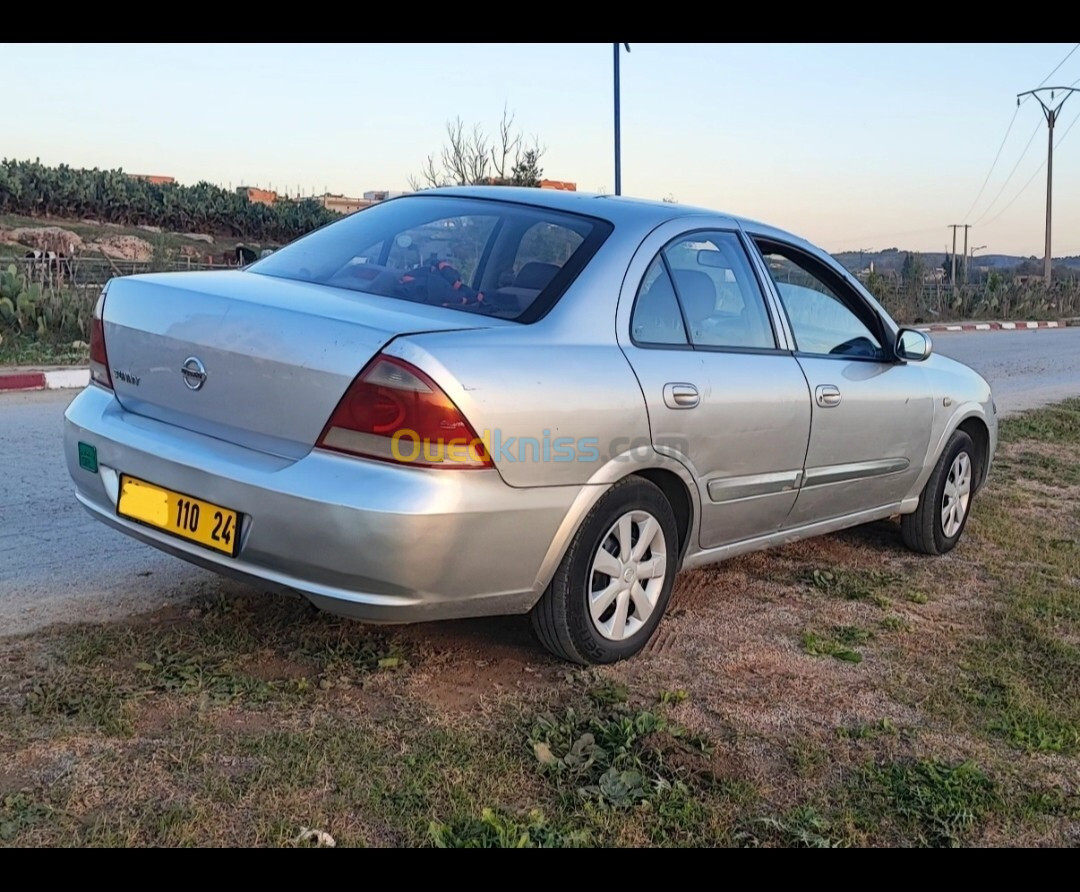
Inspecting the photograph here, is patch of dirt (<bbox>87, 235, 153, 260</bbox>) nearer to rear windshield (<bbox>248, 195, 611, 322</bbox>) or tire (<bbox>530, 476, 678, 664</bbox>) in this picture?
rear windshield (<bbox>248, 195, 611, 322</bbox>)

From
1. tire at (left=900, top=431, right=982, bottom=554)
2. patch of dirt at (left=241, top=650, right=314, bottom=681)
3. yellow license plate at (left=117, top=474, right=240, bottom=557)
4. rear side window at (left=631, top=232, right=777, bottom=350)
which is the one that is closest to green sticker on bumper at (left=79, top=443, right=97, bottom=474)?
yellow license plate at (left=117, top=474, right=240, bottom=557)

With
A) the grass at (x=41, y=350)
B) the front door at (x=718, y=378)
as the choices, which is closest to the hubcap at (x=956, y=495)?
the front door at (x=718, y=378)

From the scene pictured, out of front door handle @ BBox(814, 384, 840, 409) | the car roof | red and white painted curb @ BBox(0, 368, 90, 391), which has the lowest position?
red and white painted curb @ BBox(0, 368, 90, 391)

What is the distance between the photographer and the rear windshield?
3275 millimetres

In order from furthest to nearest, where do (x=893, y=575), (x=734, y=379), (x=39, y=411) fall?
(x=39, y=411)
(x=893, y=575)
(x=734, y=379)

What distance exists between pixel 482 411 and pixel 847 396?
198 centimetres

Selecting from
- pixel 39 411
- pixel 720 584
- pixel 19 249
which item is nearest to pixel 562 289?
pixel 720 584

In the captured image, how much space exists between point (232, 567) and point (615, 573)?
46.5 inches

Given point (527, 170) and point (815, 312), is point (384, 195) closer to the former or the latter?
point (527, 170)

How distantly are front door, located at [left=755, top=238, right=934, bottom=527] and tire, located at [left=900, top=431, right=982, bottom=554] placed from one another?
0.21m

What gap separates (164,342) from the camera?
314cm

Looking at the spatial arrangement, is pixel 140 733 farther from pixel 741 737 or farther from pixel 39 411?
pixel 39 411

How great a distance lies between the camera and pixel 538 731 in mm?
2854

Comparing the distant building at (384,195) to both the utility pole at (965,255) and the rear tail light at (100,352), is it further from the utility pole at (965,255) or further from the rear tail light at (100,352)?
the utility pole at (965,255)
